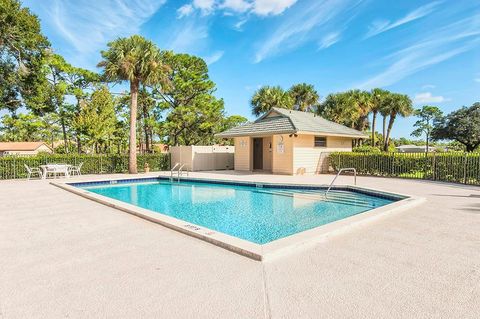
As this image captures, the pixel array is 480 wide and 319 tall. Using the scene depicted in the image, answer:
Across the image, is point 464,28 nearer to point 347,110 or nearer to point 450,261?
point 347,110

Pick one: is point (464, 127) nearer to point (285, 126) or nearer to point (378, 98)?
point (378, 98)

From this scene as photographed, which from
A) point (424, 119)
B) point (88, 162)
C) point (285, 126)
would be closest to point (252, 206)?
point (285, 126)

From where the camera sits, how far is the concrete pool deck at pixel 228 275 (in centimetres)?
264

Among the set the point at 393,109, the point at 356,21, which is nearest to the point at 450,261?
the point at 356,21

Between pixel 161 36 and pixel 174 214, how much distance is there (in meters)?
18.6

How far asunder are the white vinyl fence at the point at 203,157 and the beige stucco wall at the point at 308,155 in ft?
24.5

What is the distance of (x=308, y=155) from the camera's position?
17109 millimetres

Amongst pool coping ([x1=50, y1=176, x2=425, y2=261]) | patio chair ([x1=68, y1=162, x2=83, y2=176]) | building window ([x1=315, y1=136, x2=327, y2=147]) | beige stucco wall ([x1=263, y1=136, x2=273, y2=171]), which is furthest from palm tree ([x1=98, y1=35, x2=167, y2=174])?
pool coping ([x1=50, y1=176, x2=425, y2=261])

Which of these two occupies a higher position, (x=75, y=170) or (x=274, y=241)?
(x=75, y=170)

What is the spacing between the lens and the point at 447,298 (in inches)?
111

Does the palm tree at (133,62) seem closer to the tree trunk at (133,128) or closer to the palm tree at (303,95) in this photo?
the tree trunk at (133,128)

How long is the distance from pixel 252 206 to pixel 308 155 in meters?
8.81

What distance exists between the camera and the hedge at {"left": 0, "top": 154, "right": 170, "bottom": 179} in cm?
1579

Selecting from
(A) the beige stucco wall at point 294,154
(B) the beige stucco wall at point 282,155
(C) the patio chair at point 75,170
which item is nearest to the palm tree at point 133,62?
(C) the patio chair at point 75,170
